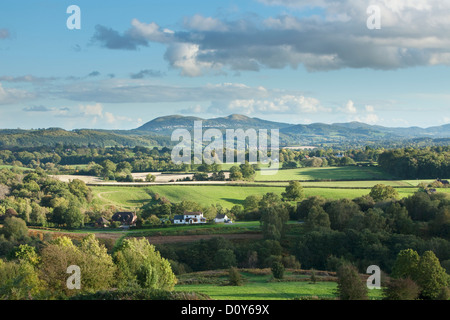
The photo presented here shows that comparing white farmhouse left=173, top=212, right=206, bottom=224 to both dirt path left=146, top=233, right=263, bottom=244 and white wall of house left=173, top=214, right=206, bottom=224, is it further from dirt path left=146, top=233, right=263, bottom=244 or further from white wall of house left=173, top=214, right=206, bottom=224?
dirt path left=146, top=233, right=263, bottom=244

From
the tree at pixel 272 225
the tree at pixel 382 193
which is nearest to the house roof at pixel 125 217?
the tree at pixel 272 225

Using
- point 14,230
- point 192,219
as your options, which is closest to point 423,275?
point 192,219

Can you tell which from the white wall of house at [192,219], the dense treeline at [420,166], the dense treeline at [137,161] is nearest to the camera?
the white wall of house at [192,219]

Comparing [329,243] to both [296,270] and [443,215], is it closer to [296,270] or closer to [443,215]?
[296,270]

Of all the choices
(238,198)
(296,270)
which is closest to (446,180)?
(238,198)

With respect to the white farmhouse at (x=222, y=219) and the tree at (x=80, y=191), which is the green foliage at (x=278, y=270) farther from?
the tree at (x=80, y=191)

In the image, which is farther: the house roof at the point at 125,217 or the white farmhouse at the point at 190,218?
the house roof at the point at 125,217

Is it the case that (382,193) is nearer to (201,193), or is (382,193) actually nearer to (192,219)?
(192,219)

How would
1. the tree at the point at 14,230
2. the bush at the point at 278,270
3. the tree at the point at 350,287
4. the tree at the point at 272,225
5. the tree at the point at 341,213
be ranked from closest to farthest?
the tree at the point at 350,287, the bush at the point at 278,270, the tree at the point at 272,225, the tree at the point at 14,230, the tree at the point at 341,213
